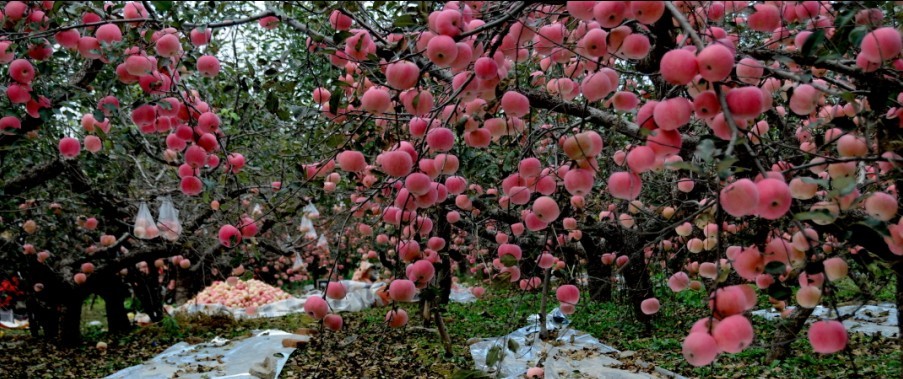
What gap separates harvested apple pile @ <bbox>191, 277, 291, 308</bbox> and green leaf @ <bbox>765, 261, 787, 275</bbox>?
8.64 meters

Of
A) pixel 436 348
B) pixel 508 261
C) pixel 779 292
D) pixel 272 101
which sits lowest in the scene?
pixel 436 348

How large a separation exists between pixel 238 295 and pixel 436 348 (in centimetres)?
507

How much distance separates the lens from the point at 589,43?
1.31 m

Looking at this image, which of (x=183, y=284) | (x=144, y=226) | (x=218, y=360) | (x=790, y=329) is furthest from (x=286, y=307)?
(x=790, y=329)

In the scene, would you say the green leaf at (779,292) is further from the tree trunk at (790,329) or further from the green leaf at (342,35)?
the tree trunk at (790,329)

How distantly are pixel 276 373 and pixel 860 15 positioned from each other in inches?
178

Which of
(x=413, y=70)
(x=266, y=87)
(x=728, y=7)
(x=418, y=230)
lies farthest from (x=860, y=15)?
(x=266, y=87)

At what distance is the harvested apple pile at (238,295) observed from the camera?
9.00 metres

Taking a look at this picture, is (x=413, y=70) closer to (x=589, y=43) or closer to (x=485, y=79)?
(x=485, y=79)

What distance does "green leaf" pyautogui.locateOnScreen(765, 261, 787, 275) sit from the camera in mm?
1050

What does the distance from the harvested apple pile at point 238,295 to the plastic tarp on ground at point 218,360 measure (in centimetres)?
285

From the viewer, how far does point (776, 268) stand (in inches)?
41.6

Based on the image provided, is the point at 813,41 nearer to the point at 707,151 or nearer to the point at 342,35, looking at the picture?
the point at 707,151

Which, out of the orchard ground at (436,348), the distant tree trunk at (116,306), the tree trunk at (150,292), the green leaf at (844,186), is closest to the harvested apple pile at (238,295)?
the tree trunk at (150,292)
